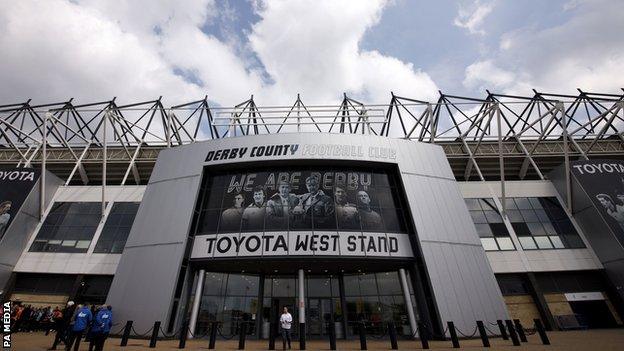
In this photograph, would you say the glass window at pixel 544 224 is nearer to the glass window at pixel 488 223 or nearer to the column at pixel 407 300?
the glass window at pixel 488 223

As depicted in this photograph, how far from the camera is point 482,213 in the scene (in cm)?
2722

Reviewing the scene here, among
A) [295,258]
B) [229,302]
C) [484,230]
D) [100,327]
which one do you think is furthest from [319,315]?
[484,230]

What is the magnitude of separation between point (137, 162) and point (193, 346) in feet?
85.2

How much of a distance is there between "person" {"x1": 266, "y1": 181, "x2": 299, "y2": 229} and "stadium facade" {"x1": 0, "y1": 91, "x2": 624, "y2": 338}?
96mm

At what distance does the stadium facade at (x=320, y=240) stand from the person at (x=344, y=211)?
0.07 metres

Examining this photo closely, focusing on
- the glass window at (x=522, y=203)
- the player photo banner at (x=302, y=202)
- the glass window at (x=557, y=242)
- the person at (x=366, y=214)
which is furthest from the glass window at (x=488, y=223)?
the person at (x=366, y=214)

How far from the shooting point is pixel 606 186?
85.0 ft

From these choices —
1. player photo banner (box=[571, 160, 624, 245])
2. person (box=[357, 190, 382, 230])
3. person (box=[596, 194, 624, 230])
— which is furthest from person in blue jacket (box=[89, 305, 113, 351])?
person (box=[596, 194, 624, 230])

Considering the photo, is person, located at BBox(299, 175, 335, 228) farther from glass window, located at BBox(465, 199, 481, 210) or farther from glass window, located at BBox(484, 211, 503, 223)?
glass window, located at BBox(484, 211, 503, 223)

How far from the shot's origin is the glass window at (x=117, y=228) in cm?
2602

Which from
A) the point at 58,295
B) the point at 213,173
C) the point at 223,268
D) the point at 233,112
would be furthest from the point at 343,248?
the point at 58,295

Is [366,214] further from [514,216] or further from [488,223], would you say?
[514,216]

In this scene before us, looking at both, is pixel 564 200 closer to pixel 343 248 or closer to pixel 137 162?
pixel 343 248

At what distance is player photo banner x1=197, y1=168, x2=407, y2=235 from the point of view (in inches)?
806
